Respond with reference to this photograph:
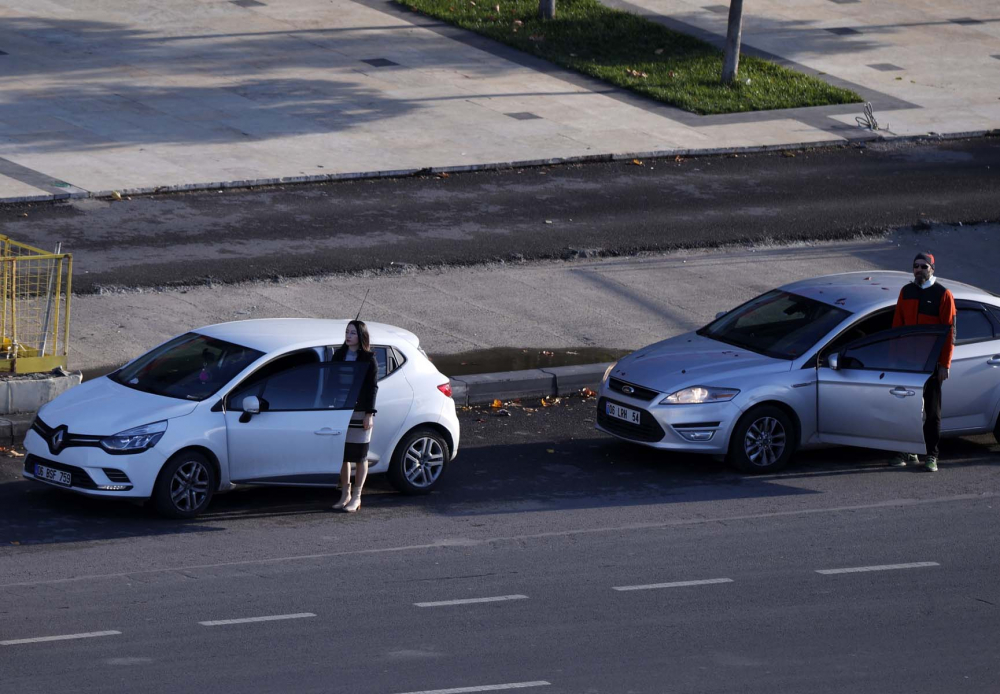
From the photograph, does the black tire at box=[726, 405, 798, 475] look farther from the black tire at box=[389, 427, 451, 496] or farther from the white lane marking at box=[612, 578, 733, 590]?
the white lane marking at box=[612, 578, 733, 590]

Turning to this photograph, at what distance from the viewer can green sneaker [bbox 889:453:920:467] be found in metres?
13.8

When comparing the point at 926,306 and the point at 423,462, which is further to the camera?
the point at 926,306

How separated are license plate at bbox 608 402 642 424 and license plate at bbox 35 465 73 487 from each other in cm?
470

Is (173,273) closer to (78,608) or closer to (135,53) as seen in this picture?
(78,608)

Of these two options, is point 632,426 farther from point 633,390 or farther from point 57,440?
point 57,440

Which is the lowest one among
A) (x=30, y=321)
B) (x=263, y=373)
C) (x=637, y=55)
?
(x=30, y=321)

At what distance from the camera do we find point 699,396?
43.1 feet

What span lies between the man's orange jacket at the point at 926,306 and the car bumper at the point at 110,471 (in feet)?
21.4

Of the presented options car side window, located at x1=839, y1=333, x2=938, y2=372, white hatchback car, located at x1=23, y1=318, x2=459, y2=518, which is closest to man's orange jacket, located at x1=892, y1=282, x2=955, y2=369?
car side window, located at x1=839, y1=333, x2=938, y2=372

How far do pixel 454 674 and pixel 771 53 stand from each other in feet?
83.5

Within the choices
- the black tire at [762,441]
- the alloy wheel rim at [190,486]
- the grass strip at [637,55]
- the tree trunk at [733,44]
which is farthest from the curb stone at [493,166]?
the black tire at [762,441]

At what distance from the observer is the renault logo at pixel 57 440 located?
1149 centimetres

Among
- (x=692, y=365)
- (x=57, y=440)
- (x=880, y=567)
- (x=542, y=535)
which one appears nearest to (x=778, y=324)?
(x=692, y=365)

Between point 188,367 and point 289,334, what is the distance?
84 cm
